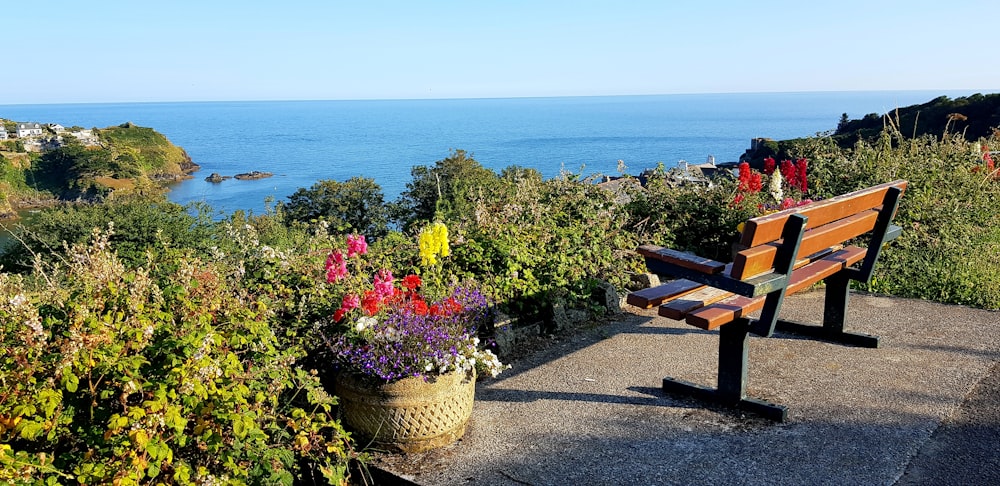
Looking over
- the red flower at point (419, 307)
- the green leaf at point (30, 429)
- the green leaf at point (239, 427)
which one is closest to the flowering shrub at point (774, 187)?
the red flower at point (419, 307)

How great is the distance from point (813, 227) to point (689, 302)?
866mm

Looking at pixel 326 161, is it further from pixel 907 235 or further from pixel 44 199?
pixel 907 235

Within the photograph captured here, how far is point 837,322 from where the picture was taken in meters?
4.98

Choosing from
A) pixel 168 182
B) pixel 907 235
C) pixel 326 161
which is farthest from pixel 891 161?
pixel 326 161

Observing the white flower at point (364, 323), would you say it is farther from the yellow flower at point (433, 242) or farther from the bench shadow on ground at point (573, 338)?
the bench shadow on ground at point (573, 338)

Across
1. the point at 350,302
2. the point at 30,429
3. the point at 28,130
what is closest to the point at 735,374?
the point at 350,302

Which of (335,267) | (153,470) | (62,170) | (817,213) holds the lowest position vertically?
(62,170)

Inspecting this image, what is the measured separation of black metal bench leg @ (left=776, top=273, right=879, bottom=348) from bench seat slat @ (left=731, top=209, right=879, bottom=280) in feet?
1.48

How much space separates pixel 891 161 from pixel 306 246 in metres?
6.79

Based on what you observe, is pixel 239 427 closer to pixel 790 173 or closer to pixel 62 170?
pixel 790 173

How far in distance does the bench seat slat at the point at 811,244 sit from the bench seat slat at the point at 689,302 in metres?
0.40

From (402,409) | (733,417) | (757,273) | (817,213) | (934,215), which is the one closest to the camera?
(402,409)

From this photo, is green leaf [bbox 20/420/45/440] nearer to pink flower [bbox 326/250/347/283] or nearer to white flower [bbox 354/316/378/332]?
white flower [bbox 354/316/378/332]

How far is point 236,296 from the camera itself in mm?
3586
